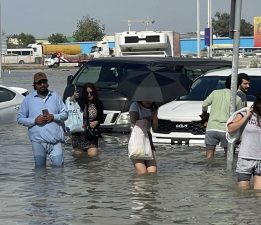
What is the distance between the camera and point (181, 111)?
1434 centimetres

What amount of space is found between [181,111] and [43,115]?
4354 mm

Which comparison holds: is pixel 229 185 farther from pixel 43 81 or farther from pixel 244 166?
pixel 43 81

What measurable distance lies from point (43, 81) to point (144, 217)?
9.85 ft

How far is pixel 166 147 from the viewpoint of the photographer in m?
14.5

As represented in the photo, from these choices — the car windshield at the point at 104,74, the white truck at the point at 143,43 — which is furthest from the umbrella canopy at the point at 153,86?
the white truck at the point at 143,43

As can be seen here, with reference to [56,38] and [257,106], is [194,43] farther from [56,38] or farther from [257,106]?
[257,106]

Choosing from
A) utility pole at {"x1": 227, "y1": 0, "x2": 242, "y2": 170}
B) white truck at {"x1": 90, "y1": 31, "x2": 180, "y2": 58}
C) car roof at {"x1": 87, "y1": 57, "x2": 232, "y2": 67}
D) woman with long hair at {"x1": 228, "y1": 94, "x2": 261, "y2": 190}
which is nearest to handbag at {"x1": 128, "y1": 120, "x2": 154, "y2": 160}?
utility pole at {"x1": 227, "y1": 0, "x2": 242, "y2": 170}

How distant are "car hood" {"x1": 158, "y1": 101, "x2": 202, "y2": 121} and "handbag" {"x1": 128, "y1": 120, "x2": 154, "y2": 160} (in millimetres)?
3816

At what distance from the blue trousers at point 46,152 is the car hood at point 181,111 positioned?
11.8 feet

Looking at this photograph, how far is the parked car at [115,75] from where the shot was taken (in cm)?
1725

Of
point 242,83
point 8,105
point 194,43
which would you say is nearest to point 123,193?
point 242,83

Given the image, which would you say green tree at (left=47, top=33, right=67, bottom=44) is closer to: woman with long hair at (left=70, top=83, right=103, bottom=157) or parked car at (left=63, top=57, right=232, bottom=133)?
parked car at (left=63, top=57, right=232, bottom=133)

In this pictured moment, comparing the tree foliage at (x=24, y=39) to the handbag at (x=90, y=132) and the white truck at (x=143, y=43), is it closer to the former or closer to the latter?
the white truck at (x=143, y=43)

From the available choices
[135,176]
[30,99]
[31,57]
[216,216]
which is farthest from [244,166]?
[31,57]
